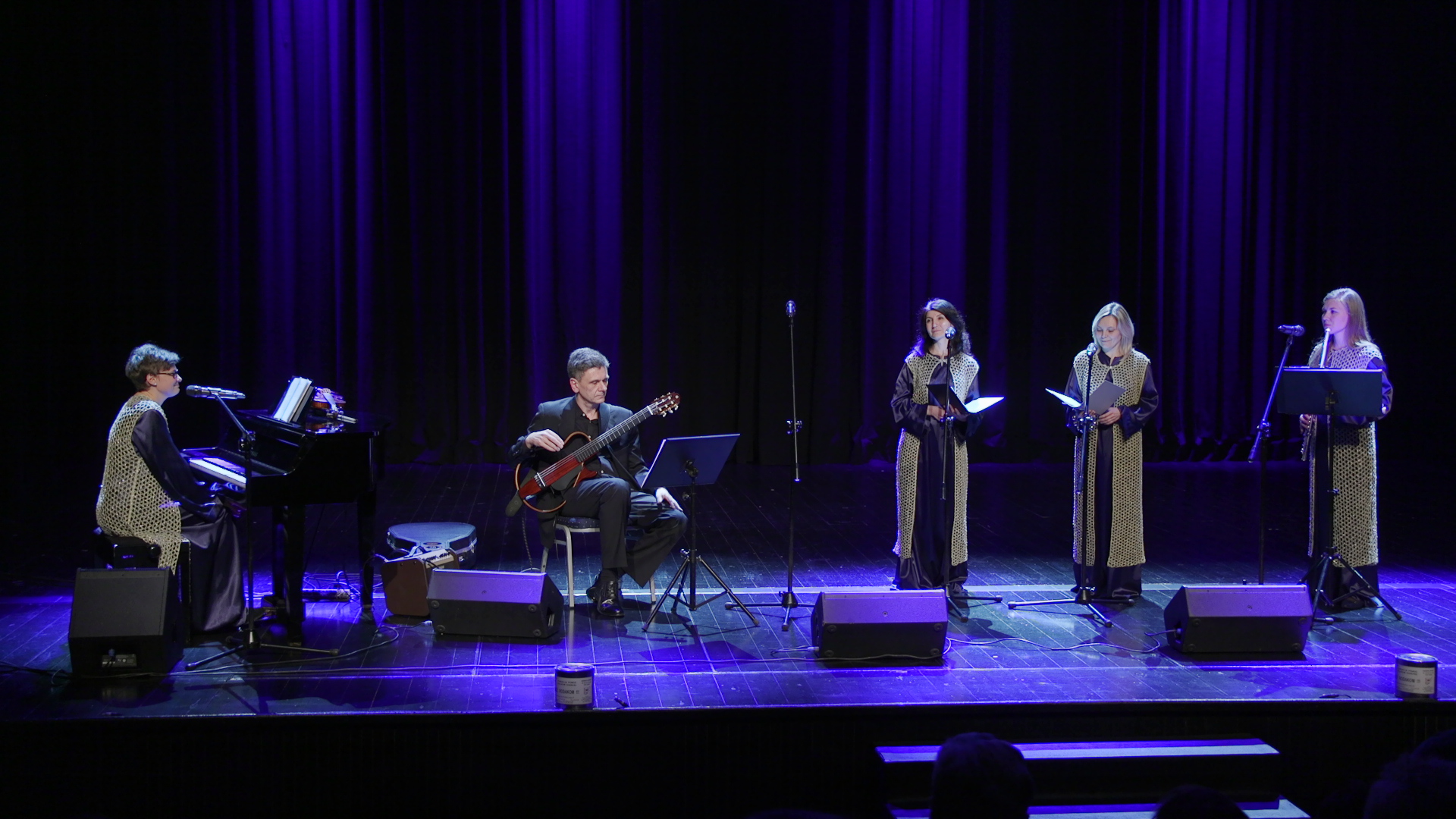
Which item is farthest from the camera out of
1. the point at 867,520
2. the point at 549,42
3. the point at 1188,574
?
the point at 549,42

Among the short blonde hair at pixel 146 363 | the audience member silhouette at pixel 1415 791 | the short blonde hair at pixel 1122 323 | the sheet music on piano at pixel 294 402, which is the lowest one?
the audience member silhouette at pixel 1415 791

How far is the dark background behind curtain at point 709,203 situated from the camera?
10328mm

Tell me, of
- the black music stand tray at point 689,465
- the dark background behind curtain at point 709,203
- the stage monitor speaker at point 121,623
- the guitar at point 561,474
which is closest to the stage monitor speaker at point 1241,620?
the black music stand tray at point 689,465

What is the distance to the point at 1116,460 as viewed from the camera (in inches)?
234

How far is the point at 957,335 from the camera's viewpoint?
19.4ft

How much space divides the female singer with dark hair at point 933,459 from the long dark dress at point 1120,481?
592mm

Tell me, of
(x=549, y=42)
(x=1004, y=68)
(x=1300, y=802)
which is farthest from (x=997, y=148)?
(x=1300, y=802)

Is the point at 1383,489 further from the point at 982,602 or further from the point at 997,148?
the point at 982,602

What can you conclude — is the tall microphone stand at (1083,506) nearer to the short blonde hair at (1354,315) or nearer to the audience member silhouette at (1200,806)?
the short blonde hair at (1354,315)

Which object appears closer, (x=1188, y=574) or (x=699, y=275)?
(x=1188, y=574)

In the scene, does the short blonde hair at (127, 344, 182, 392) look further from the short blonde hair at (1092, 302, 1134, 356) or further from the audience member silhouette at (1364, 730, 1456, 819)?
the audience member silhouette at (1364, 730, 1456, 819)

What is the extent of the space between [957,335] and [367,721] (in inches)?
131

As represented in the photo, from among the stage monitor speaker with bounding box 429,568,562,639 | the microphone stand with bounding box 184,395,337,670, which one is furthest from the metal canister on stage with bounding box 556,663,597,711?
the microphone stand with bounding box 184,395,337,670

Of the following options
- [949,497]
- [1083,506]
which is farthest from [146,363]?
[1083,506]
